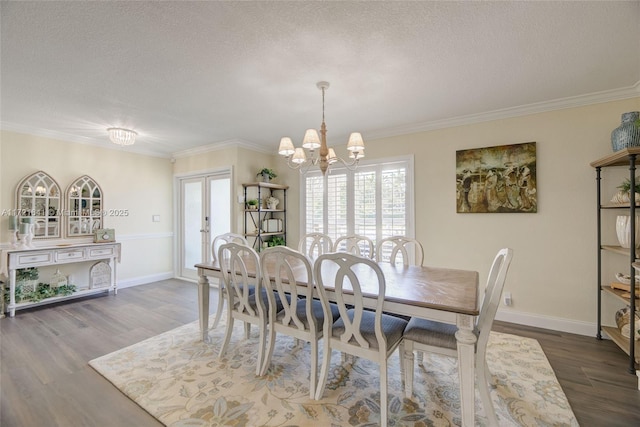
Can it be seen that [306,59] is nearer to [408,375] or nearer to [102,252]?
[408,375]

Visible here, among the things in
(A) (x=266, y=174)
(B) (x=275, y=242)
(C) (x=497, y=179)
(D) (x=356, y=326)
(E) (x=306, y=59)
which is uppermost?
(E) (x=306, y=59)

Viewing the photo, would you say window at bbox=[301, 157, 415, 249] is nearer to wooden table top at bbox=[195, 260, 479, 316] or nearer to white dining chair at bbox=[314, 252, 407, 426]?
wooden table top at bbox=[195, 260, 479, 316]

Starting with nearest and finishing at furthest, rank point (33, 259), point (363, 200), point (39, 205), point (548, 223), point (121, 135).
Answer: point (548, 223), point (33, 259), point (121, 135), point (39, 205), point (363, 200)

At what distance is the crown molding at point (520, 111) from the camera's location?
2662 millimetres

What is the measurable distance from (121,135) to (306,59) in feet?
9.70

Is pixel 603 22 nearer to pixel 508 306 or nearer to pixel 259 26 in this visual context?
pixel 259 26

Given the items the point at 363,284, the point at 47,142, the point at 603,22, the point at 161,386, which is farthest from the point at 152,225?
the point at 603,22

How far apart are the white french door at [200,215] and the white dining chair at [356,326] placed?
10.5 ft

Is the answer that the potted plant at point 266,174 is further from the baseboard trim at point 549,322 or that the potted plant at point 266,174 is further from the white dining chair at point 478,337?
the baseboard trim at point 549,322

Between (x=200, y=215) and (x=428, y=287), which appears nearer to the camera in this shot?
(x=428, y=287)

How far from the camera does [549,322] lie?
2.98 m

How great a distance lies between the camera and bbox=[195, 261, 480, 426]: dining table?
1.52 meters

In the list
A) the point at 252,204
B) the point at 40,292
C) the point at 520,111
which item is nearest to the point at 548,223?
the point at 520,111

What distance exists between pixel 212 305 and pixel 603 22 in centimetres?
458
